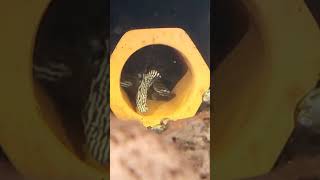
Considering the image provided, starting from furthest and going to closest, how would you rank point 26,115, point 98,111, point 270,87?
1. point 98,111
2. point 270,87
3. point 26,115

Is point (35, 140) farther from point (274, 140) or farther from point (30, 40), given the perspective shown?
point (274, 140)

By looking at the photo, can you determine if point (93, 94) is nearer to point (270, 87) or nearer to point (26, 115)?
point (26, 115)

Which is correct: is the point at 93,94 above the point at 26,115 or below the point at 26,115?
below

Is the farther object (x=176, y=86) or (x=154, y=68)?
(x=176, y=86)

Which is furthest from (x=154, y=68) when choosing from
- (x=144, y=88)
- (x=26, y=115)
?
(x=26, y=115)

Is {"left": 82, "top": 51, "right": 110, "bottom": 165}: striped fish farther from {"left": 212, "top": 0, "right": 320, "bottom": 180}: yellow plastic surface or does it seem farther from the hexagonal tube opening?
{"left": 212, "top": 0, "right": 320, "bottom": 180}: yellow plastic surface

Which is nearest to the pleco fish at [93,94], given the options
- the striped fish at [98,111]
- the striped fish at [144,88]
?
the striped fish at [98,111]
